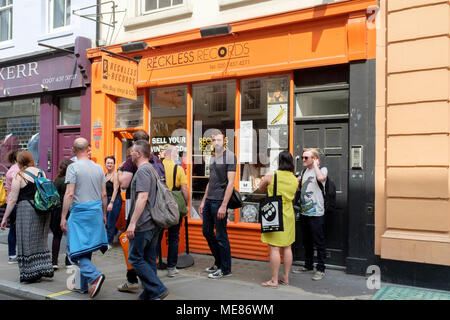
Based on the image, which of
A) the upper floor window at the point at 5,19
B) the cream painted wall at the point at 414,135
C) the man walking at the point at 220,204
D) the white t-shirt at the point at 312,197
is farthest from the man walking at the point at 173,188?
the upper floor window at the point at 5,19

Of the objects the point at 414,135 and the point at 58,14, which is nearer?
the point at 414,135

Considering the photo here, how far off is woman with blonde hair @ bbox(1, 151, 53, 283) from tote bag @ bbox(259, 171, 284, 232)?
311 cm

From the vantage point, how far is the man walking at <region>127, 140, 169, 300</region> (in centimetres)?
472

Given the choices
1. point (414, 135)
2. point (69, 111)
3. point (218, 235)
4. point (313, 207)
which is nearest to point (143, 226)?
point (218, 235)

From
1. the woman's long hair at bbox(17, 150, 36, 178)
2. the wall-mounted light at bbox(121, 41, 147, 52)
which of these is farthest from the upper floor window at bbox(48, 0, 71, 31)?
the woman's long hair at bbox(17, 150, 36, 178)

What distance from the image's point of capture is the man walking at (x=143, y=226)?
4.72 metres

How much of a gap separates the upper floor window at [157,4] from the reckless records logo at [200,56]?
1.13 metres

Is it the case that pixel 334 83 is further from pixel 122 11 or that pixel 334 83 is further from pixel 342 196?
pixel 122 11

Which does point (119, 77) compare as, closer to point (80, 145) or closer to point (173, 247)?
point (80, 145)

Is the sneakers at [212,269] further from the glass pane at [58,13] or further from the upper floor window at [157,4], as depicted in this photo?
the glass pane at [58,13]

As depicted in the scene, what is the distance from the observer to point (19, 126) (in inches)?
450

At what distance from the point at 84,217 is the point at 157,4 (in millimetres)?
5479
